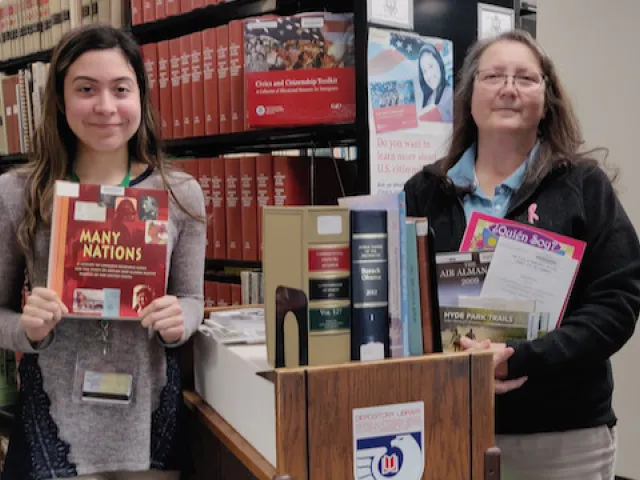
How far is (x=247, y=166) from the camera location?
256 centimetres

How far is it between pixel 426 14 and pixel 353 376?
161 cm

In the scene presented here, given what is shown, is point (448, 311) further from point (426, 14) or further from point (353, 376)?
point (426, 14)

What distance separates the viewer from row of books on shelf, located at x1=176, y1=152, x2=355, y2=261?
246cm

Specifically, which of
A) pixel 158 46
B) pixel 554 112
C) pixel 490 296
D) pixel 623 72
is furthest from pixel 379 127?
pixel 623 72

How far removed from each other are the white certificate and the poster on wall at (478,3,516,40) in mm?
1328

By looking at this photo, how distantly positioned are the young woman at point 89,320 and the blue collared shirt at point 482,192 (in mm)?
579

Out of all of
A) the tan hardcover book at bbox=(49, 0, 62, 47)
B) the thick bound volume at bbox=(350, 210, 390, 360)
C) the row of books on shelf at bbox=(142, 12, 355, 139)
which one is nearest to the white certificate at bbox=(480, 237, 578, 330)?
the thick bound volume at bbox=(350, 210, 390, 360)

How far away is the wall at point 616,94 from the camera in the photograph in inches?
115

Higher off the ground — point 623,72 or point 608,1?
point 608,1

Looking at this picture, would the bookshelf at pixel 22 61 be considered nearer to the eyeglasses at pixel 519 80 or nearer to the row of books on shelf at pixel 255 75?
the row of books on shelf at pixel 255 75

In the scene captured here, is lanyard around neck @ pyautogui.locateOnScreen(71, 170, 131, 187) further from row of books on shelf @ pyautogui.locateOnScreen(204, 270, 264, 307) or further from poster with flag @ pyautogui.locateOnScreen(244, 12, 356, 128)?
row of books on shelf @ pyautogui.locateOnScreen(204, 270, 264, 307)

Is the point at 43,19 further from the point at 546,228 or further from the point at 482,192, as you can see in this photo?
the point at 546,228

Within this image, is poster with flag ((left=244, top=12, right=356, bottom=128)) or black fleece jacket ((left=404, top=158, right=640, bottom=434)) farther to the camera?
poster with flag ((left=244, top=12, right=356, bottom=128))

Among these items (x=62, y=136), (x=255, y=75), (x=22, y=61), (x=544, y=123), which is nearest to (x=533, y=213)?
(x=544, y=123)
